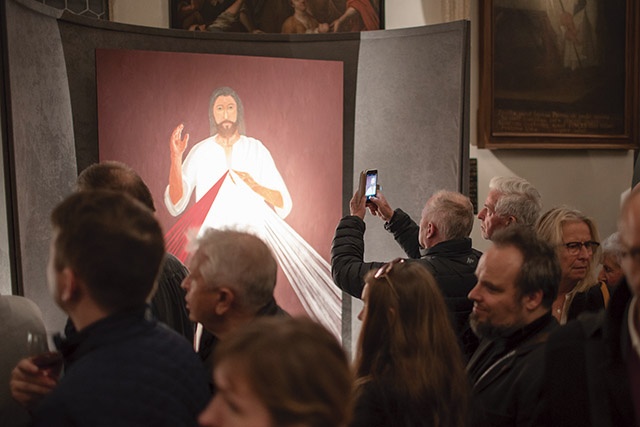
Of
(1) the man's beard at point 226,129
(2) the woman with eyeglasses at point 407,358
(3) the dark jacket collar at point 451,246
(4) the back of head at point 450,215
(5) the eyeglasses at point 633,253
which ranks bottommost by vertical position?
(2) the woman with eyeglasses at point 407,358

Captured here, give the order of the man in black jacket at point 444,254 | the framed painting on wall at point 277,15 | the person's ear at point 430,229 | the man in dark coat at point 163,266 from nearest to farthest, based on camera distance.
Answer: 1. the man in dark coat at point 163,266
2. the man in black jacket at point 444,254
3. the person's ear at point 430,229
4. the framed painting on wall at point 277,15

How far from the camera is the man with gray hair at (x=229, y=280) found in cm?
A: 272

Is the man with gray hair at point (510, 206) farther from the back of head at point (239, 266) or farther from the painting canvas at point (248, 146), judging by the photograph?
the back of head at point (239, 266)

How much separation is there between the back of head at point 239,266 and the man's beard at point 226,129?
3.19m

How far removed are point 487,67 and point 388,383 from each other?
6404 millimetres

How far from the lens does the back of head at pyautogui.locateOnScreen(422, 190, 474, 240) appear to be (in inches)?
163

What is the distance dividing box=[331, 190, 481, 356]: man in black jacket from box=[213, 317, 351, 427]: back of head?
2310 millimetres

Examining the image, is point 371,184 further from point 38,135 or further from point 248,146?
point 38,135

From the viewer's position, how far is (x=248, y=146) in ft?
19.6

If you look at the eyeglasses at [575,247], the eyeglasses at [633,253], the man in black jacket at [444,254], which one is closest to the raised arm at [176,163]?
the man in black jacket at [444,254]

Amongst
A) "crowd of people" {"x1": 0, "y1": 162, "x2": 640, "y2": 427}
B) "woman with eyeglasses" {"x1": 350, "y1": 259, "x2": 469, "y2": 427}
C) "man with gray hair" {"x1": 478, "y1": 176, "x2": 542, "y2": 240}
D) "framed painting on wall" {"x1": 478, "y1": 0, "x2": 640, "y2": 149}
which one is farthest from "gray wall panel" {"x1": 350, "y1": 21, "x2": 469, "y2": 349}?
"woman with eyeglasses" {"x1": 350, "y1": 259, "x2": 469, "y2": 427}

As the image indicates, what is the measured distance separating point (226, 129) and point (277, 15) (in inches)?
94.2

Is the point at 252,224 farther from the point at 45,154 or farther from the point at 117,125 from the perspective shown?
the point at 45,154

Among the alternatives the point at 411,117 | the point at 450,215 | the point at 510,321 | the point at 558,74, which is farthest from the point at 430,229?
the point at 558,74
